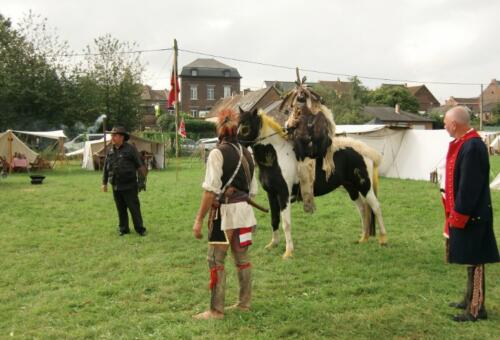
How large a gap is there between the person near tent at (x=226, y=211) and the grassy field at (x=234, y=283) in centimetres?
38

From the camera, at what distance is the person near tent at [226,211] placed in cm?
448

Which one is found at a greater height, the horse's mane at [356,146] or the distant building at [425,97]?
the distant building at [425,97]

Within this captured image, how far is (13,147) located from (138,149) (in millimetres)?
5896

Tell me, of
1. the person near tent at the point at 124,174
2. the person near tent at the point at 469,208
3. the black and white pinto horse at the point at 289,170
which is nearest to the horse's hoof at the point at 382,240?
the black and white pinto horse at the point at 289,170

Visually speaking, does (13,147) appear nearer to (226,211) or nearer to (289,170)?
(289,170)

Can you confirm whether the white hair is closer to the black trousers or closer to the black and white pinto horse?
the black and white pinto horse

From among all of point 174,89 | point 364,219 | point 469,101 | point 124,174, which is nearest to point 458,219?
point 364,219

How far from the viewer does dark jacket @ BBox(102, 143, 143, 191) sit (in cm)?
859

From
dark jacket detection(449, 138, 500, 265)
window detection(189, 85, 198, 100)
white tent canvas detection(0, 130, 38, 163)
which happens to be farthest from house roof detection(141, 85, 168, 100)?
dark jacket detection(449, 138, 500, 265)

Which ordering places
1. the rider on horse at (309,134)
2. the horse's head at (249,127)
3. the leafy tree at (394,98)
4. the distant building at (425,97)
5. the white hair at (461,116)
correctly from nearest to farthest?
the white hair at (461,116) < the horse's head at (249,127) < the rider on horse at (309,134) < the leafy tree at (394,98) < the distant building at (425,97)

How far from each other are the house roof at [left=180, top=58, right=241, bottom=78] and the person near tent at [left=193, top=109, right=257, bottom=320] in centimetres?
7173

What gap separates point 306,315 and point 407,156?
15.3 meters

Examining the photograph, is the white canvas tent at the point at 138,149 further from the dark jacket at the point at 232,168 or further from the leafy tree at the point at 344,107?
the leafy tree at the point at 344,107

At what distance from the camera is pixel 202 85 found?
75.4 metres
